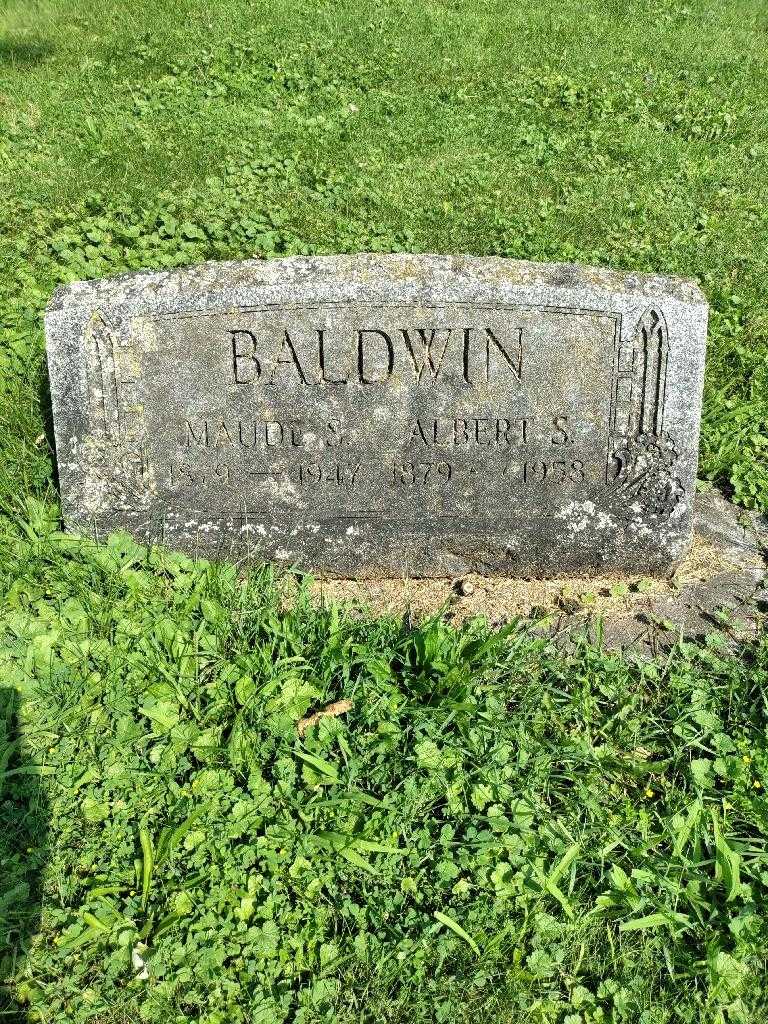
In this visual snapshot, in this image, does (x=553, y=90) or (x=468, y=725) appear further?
(x=553, y=90)

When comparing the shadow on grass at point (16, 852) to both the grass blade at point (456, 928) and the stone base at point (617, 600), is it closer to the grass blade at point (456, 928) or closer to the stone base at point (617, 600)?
the grass blade at point (456, 928)

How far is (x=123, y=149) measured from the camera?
6.46 meters

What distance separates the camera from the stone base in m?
3.90

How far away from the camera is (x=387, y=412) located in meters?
3.91

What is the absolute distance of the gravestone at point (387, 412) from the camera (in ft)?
12.4

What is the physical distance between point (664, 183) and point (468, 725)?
4.65m

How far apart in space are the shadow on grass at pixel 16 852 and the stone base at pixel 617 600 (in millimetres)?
1229

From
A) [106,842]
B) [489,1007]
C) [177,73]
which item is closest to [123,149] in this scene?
[177,73]

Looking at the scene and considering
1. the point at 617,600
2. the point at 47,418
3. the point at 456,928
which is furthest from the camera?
the point at 47,418

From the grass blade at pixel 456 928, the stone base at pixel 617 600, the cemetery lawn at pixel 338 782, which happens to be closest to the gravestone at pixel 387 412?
the stone base at pixel 617 600

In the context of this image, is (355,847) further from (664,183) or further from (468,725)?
(664,183)

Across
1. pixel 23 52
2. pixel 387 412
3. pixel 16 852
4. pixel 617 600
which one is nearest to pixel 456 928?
pixel 16 852

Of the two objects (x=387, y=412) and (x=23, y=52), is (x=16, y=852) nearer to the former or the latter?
(x=387, y=412)

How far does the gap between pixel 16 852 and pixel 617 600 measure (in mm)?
2416
